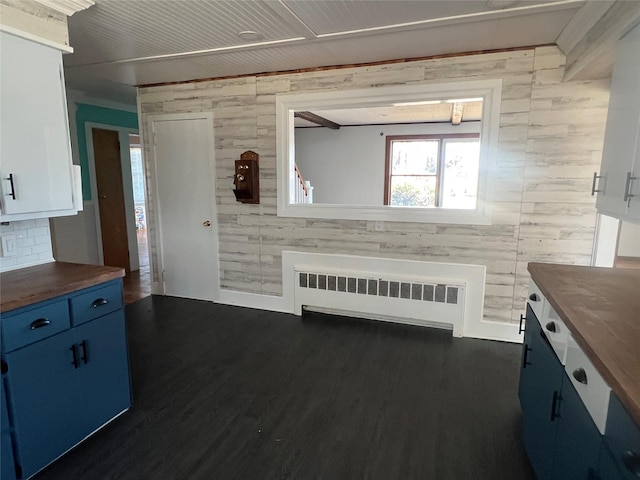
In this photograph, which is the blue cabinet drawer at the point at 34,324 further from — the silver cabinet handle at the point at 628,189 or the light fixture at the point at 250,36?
the silver cabinet handle at the point at 628,189

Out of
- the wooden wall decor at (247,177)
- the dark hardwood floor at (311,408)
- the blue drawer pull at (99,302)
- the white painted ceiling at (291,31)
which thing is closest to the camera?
the dark hardwood floor at (311,408)

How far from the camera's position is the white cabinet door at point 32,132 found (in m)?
1.95

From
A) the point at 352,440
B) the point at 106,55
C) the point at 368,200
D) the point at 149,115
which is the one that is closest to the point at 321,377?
the point at 352,440

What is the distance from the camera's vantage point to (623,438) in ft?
3.22

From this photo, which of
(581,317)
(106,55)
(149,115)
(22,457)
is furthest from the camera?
(149,115)

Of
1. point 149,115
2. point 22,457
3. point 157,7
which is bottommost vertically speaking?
point 22,457

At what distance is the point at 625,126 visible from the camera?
5.99ft

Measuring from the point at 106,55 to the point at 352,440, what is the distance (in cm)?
358

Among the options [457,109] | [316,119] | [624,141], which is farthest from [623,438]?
[316,119]

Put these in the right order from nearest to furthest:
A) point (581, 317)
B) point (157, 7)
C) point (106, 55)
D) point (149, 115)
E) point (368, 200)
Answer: point (581, 317) → point (157, 7) → point (106, 55) → point (149, 115) → point (368, 200)

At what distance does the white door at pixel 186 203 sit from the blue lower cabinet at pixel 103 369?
84.4 inches

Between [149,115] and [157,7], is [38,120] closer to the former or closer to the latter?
[157,7]

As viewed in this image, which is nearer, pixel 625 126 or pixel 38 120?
pixel 625 126

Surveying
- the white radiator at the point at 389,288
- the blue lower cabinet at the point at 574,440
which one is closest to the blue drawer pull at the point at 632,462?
the blue lower cabinet at the point at 574,440
